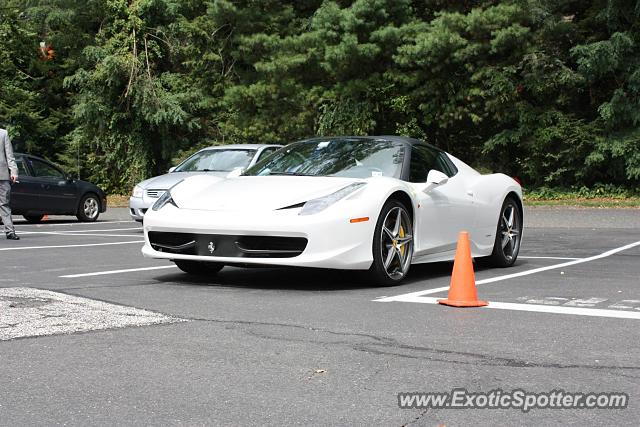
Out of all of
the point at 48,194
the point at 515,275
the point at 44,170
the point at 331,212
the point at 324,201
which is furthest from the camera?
the point at 44,170

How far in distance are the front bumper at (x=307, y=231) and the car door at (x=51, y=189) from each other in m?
12.6

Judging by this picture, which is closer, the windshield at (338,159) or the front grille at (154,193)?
the windshield at (338,159)

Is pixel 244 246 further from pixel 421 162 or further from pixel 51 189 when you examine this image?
pixel 51 189

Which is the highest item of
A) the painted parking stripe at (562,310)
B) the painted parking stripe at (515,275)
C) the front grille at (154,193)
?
the front grille at (154,193)

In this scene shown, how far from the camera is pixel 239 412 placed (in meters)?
4.08

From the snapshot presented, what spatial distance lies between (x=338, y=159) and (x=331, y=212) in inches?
51.8

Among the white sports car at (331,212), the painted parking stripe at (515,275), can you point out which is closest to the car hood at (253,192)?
the white sports car at (331,212)

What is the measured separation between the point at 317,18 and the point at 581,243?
16525mm

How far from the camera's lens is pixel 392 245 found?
855 centimetres

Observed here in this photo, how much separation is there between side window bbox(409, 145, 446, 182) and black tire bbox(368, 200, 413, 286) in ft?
1.89

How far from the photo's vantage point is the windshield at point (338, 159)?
9023 mm

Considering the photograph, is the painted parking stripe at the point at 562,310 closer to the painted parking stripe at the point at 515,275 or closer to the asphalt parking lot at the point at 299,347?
the asphalt parking lot at the point at 299,347

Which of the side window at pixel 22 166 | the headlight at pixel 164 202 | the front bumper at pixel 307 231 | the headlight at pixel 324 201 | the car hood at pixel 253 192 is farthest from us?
the side window at pixel 22 166

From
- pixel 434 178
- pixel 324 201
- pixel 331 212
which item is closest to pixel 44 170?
pixel 434 178
